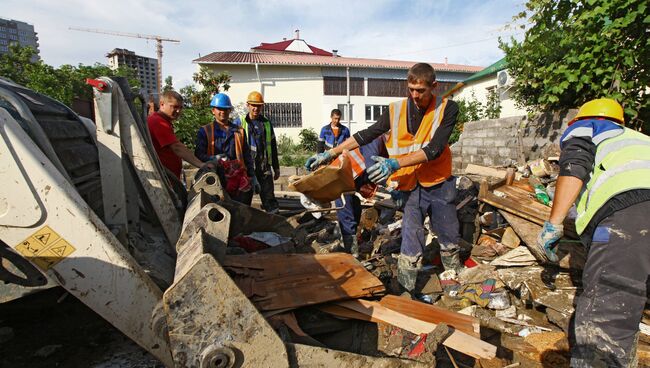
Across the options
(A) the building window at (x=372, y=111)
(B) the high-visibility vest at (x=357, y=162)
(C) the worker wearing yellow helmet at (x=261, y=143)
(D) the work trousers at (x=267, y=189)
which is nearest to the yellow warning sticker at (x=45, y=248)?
(B) the high-visibility vest at (x=357, y=162)

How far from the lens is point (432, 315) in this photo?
2094mm

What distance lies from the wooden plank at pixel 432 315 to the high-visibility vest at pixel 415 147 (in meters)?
1.08

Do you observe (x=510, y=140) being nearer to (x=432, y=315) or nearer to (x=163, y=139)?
(x=432, y=315)

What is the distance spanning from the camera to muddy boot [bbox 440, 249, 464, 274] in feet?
10.4

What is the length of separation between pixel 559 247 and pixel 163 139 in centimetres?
402

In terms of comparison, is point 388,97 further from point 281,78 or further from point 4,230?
point 4,230

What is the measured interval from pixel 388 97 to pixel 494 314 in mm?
18923

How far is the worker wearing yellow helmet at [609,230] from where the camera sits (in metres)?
1.74

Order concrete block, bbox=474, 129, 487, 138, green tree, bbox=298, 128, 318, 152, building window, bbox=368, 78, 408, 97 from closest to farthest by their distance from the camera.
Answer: concrete block, bbox=474, 129, 487, 138 < green tree, bbox=298, 128, 318, 152 < building window, bbox=368, 78, 408, 97

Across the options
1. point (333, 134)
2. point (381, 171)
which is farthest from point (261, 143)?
point (381, 171)

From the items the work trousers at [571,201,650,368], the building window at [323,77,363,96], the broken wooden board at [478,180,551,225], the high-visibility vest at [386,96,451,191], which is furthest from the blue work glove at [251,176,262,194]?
the building window at [323,77,363,96]

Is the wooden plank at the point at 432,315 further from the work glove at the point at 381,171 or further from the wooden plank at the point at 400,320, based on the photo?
the work glove at the point at 381,171

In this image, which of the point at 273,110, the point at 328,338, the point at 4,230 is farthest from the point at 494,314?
the point at 273,110

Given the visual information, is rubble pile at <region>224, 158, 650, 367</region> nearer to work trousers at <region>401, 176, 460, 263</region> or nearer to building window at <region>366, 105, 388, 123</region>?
work trousers at <region>401, 176, 460, 263</region>
